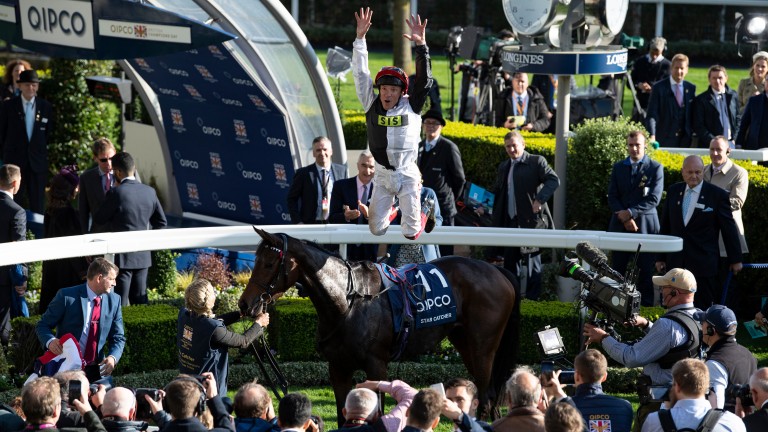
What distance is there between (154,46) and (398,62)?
12511 millimetres

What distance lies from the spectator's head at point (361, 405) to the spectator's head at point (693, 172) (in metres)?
5.24

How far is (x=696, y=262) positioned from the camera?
35.6ft

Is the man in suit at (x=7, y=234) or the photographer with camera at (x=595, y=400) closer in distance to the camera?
the photographer with camera at (x=595, y=400)

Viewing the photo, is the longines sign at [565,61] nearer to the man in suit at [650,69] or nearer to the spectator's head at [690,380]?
the spectator's head at [690,380]

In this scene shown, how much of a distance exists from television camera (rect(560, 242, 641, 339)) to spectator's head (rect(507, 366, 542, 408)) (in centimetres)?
173

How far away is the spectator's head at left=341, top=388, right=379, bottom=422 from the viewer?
638cm

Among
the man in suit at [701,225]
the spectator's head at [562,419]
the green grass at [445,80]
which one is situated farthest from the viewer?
the green grass at [445,80]

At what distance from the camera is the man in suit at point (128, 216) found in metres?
10.5

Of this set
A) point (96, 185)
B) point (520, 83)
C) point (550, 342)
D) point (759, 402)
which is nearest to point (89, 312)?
point (96, 185)

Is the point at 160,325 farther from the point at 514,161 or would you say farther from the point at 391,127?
the point at 514,161

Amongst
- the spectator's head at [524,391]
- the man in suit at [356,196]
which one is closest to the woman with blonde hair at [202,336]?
the spectator's head at [524,391]

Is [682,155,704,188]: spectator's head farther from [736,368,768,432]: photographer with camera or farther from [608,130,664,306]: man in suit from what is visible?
[736,368,768,432]: photographer with camera

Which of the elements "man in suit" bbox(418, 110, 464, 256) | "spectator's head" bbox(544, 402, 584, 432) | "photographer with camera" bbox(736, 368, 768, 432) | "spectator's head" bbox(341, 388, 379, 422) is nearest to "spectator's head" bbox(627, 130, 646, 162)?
"man in suit" bbox(418, 110, 464, 256)

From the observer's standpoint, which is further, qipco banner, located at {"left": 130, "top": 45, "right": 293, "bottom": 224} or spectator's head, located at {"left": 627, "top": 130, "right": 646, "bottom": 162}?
qipco banner, located at {"left": 130, "top": 45, "right": 293, "bottom": 224}
